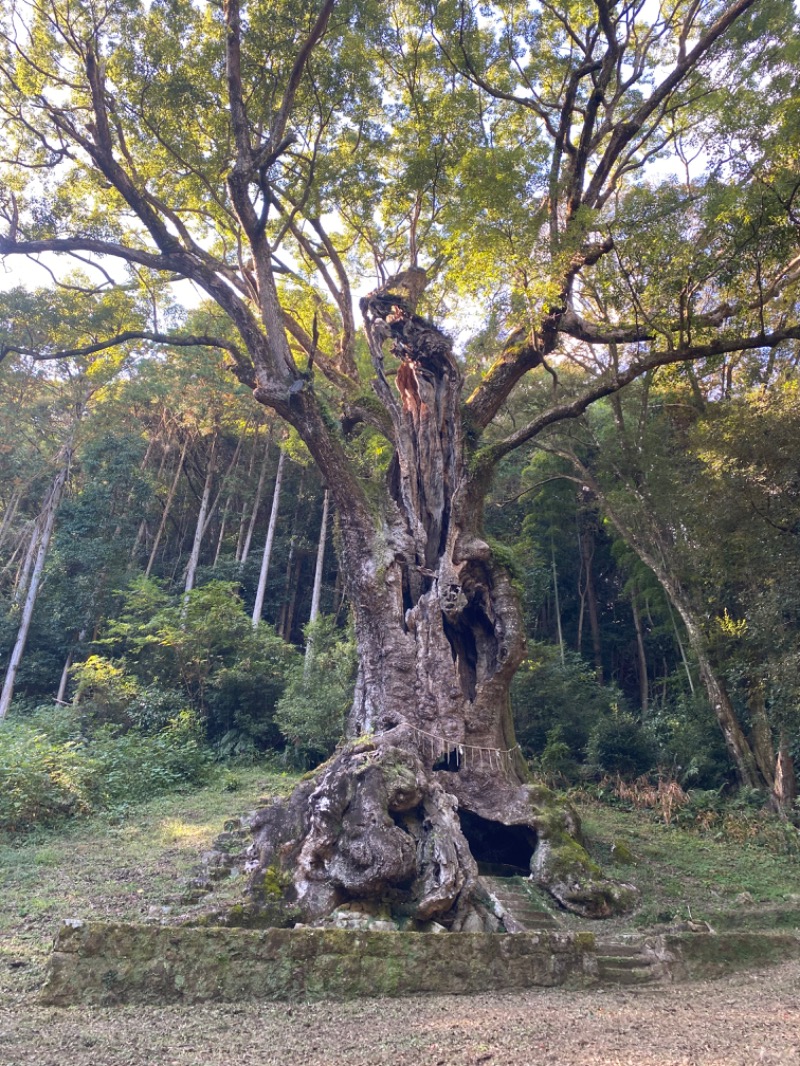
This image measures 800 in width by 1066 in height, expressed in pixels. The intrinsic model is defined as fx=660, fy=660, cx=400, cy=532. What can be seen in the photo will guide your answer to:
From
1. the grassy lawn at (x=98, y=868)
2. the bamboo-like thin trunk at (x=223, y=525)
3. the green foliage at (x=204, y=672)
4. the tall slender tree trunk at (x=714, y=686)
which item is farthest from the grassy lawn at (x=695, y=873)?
the bamboo-like thin trunk at (x=223, y=525)

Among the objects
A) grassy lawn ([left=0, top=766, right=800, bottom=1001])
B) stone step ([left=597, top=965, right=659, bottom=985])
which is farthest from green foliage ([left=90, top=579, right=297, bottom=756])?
stone step ([left=597, top=965, right=659, bottom=985])

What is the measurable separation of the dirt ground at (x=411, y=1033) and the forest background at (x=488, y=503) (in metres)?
4.87

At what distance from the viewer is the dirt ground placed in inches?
108

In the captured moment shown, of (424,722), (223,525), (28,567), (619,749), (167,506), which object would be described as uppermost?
(167,506)

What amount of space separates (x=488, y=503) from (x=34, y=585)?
36.1ft

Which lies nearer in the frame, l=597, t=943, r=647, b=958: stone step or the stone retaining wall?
the stone retaining wall

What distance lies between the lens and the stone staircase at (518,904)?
16.8 feet

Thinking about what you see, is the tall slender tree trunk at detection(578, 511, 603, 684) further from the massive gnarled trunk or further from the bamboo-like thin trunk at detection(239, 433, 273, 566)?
the massive gnarled trunk

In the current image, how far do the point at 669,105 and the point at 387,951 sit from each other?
1105cm

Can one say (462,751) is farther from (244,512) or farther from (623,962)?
(244,512)

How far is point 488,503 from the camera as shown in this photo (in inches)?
597

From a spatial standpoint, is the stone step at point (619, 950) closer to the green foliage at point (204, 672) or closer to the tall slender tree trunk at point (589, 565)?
the green foliage at point (204, 672)

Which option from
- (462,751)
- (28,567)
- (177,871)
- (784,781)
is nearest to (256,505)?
(28,567)

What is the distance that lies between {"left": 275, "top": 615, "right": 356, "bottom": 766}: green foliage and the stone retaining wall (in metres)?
7.38
